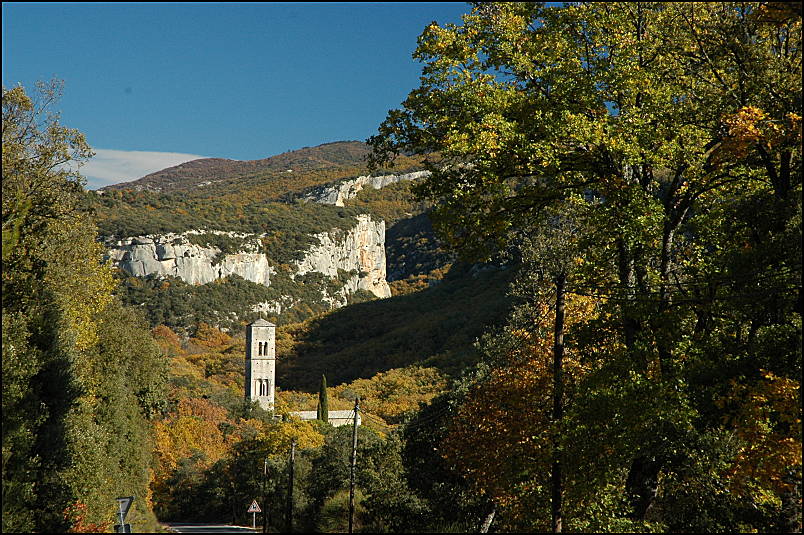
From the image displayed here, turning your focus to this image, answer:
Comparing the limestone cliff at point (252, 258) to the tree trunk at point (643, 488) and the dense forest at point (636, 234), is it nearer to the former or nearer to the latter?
the dense forest at point (636, 234)

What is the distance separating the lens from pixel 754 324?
11.2 meters

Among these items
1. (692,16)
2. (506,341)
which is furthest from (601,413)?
(506,341)

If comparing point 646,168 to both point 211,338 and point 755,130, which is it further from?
point 211,338

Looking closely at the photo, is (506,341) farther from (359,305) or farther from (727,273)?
(359,305)

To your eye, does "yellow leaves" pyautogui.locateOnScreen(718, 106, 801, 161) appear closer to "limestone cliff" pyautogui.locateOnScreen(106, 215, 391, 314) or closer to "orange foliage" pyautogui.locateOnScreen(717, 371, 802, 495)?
"orange foliage" pyautogui.locateOnScreen(717, 371, 802, 495)

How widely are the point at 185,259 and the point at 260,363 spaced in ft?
166

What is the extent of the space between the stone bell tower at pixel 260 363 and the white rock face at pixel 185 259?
37669 mm

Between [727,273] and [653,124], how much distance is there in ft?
7.89

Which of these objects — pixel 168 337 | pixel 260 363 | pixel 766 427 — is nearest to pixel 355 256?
pixel 168 337

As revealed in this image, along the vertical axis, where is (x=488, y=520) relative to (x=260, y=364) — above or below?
below

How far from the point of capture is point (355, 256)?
188 meters

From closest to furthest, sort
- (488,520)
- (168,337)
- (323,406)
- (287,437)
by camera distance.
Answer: (488,520), (287,437), (323,406), (168,337)

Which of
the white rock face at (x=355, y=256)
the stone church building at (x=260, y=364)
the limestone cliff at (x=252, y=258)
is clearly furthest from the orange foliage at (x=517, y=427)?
the white rock face at (x=355, y=256)

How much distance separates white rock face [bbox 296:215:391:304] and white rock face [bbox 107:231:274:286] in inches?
649
